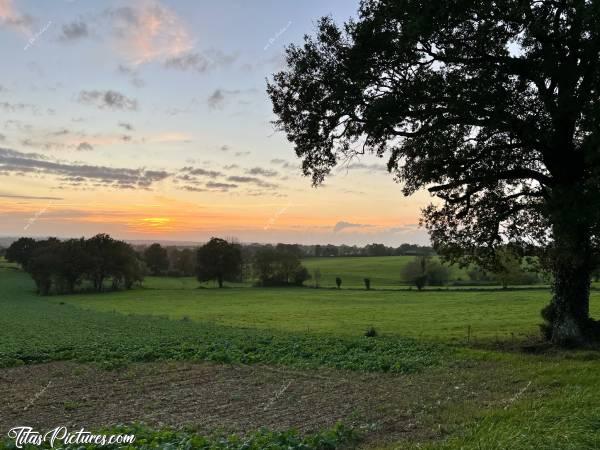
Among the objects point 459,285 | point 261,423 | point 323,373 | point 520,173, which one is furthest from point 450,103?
point 459,285

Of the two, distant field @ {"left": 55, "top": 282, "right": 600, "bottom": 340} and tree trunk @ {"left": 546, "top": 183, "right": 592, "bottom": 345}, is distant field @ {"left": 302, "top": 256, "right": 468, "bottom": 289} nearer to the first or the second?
distant field @ {"left": 55, "top": 282, "right": 600, "bottom": 340}

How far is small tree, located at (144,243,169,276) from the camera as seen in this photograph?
138625 mm

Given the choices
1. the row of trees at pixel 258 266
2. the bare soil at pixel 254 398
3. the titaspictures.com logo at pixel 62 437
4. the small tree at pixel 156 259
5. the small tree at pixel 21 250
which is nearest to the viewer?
the titaspictures.com logo at pixel 62 437

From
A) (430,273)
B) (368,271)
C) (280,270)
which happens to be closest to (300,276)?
(280,270)

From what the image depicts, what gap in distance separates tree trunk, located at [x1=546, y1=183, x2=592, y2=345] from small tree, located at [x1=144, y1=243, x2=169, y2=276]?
128 meters

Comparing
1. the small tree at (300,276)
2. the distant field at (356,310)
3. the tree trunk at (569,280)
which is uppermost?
the tree trunk at (569,280)

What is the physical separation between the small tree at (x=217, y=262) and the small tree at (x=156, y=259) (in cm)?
3299

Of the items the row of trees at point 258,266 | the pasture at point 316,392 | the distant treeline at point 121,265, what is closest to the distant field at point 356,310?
the pasture at point 316,392

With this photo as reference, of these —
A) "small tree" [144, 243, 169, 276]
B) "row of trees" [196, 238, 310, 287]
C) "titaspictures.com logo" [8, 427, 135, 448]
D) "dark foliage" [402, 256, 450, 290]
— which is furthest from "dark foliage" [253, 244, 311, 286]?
"titaspictures.com logo" [8, 427, 135, 448]

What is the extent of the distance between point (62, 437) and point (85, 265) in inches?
3859

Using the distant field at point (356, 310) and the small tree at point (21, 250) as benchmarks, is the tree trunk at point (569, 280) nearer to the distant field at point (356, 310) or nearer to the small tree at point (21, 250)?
the distant field at point (356, 310)

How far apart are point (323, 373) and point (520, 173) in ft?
38.5

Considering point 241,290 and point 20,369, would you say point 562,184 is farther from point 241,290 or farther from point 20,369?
point 241,290

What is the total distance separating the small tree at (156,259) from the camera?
5458 inches
